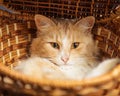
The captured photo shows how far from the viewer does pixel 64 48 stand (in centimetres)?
133

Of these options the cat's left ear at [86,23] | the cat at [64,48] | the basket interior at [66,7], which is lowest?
the cat at [64,48]

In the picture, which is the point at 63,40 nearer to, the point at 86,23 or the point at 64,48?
the point at 64,48

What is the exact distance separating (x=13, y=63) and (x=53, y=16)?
35 cm

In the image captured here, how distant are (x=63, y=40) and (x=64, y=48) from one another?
45 mm

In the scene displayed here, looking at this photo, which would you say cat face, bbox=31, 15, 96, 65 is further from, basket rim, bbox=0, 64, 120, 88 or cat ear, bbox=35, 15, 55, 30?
basket rim, bbox=0, 64, 120, 88

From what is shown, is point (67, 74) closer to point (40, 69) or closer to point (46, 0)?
point (40, 69)

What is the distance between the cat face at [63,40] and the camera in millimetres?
1331

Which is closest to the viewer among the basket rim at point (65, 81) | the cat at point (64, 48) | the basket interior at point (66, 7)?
the basket rim at point (65, 81)

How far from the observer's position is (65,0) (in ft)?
4.58

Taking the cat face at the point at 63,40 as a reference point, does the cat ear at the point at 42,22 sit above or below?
above

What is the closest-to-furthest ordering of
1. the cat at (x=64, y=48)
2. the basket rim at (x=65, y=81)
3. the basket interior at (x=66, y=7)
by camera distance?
1. the basket rim at (x=65, y=81)
2. the cat at (x=64, y=48)
3. the basket interior at (x=66, y=7)

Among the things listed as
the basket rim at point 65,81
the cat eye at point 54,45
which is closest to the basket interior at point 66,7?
the cat eye at point 54,45

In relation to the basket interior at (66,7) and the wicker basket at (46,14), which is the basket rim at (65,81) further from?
the basket interior at (66,7)

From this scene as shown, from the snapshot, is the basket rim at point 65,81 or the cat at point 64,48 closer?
→ the basket rim at point 65,81
